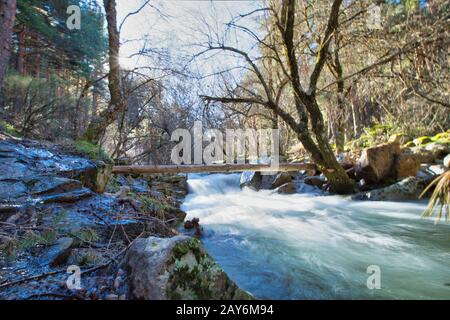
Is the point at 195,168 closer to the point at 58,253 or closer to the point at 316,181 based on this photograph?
the point at 316,181

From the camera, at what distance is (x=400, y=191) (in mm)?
6559

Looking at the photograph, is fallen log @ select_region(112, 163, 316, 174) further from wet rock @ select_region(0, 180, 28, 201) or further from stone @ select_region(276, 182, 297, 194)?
wet rock @ select_region(0, 180, 28, 201)

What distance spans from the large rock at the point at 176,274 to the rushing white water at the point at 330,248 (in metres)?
1.05

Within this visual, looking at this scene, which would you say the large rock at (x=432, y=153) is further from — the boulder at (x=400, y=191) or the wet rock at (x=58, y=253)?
the wet rock at (x=58, y=253)

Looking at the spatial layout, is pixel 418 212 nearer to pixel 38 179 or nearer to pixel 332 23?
pixel 332 23

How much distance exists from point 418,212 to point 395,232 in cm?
167

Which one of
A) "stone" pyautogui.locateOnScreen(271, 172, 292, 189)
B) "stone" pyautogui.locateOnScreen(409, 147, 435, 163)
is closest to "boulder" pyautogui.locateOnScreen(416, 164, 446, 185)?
"stone" pyautogui.locateOnScreen(409, 147, 435, 163)

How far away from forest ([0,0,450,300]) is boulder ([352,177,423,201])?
0.10ft

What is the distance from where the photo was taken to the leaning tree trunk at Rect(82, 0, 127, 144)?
5816mm

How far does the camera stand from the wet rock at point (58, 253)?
189cm

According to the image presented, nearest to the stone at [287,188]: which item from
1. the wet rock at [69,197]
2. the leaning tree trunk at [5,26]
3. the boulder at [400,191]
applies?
the boulder at [400,191]

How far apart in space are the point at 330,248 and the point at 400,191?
4133mm

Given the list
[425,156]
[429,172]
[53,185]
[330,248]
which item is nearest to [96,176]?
[53,185]

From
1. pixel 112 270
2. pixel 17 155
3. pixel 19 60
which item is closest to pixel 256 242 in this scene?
pixel 112 270
